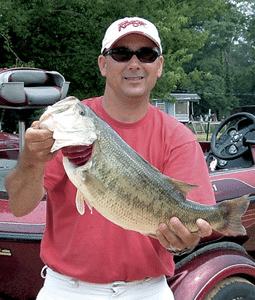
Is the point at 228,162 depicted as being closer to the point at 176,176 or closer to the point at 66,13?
the point at 176,176

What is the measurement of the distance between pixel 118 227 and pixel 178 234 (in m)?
0.28

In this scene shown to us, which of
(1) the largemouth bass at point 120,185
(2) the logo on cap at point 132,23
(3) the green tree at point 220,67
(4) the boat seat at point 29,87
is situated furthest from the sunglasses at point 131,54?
(3) the green tree at point 220,67

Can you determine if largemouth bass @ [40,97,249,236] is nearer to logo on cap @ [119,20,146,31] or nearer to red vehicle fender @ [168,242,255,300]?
logo on cap @ [119,20,146,31]

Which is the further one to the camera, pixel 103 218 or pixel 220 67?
pixel 220 67

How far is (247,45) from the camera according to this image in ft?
226

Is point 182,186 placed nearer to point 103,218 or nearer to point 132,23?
point 103,218

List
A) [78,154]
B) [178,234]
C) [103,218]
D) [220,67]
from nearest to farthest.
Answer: [78,154] < [178,234] < [103,218] < [220,67]

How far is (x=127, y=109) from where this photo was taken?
2.06 metres

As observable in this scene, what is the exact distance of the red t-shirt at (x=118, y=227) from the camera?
197 centimetres

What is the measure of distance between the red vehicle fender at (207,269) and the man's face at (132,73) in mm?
1548

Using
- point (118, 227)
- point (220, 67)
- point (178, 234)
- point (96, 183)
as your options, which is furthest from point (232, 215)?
point (220, 67)

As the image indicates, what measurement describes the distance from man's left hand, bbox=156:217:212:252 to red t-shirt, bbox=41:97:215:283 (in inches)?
6.5

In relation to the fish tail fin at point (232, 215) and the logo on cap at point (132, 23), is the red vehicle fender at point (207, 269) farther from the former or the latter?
the logo on cap at point (132, 23)

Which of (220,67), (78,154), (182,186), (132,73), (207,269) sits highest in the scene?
(132,73)
